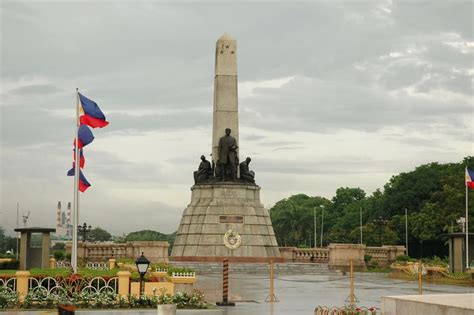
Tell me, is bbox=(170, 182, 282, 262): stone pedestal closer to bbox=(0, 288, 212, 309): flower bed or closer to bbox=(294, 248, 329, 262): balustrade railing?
bbox=(294, 248, 329, 262): balustrade railing

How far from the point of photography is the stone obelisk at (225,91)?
180ft

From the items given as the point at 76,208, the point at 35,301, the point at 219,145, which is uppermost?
the point at 219,145

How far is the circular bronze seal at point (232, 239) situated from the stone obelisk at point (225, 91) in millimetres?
5770

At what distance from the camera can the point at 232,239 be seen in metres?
51.8

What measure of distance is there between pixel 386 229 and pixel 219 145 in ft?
133

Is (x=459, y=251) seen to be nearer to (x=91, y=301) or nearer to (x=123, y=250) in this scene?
(x=123, y=250)

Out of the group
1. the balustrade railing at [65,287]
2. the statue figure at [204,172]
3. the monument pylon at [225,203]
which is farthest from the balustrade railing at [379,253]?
the balustrade railing at [65,287]

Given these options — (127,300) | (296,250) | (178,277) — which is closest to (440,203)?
(296,250)

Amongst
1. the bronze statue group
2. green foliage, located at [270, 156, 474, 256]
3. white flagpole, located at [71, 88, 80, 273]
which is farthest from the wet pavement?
green foliage, located at [270, 156, 474, 256]

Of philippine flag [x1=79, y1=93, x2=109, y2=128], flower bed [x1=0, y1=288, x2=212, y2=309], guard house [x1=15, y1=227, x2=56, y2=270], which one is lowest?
flower bed [x1=0, y1=288, x2=212, y2=309]

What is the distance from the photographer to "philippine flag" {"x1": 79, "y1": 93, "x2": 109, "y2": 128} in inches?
1108

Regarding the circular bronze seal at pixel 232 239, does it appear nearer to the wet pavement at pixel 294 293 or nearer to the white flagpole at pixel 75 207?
the wet pavement at pixel 294 293

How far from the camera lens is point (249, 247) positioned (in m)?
51.9

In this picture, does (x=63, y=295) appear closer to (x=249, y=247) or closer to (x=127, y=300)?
(x=127, y=300)
